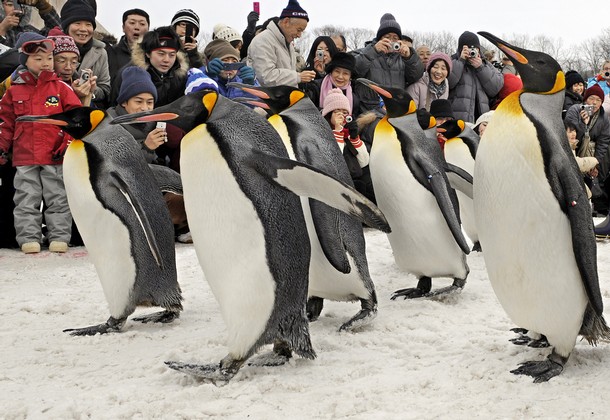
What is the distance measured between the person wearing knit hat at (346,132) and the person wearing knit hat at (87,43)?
169 cm

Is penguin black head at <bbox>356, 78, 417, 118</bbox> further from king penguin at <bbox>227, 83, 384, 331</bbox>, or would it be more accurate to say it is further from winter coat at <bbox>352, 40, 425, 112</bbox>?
winter coat at <bbox>352, 40, 425, 112</bbox>

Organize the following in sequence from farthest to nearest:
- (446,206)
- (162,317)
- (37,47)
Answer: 1. (37,47)
2. (446,206)
3. (162,317)

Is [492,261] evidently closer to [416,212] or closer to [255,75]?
[416,212]

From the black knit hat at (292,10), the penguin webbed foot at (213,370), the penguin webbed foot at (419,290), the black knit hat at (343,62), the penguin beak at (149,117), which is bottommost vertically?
the penguin webbed foot at (419,290)

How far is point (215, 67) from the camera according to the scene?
17.3 feet

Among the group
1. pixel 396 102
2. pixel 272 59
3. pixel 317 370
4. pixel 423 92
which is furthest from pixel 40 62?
pixel 423 92

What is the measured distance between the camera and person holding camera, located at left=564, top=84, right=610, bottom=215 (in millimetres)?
7129

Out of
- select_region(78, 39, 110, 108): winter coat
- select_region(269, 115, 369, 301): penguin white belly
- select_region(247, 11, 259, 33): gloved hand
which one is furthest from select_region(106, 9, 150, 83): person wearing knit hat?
select_region(269, 115, 369, 301): penguin white belly

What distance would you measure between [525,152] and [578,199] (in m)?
0.22

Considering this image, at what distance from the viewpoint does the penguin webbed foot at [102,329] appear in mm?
2914

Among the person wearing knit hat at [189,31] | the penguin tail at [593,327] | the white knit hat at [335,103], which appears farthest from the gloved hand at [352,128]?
the penguin tail at [593,327]

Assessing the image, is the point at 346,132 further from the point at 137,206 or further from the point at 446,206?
the point at 137,206

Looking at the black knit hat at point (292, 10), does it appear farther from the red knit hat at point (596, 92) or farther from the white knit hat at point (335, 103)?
the red knit hat at point (596, 92)

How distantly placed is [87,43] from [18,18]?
1.94 feet
